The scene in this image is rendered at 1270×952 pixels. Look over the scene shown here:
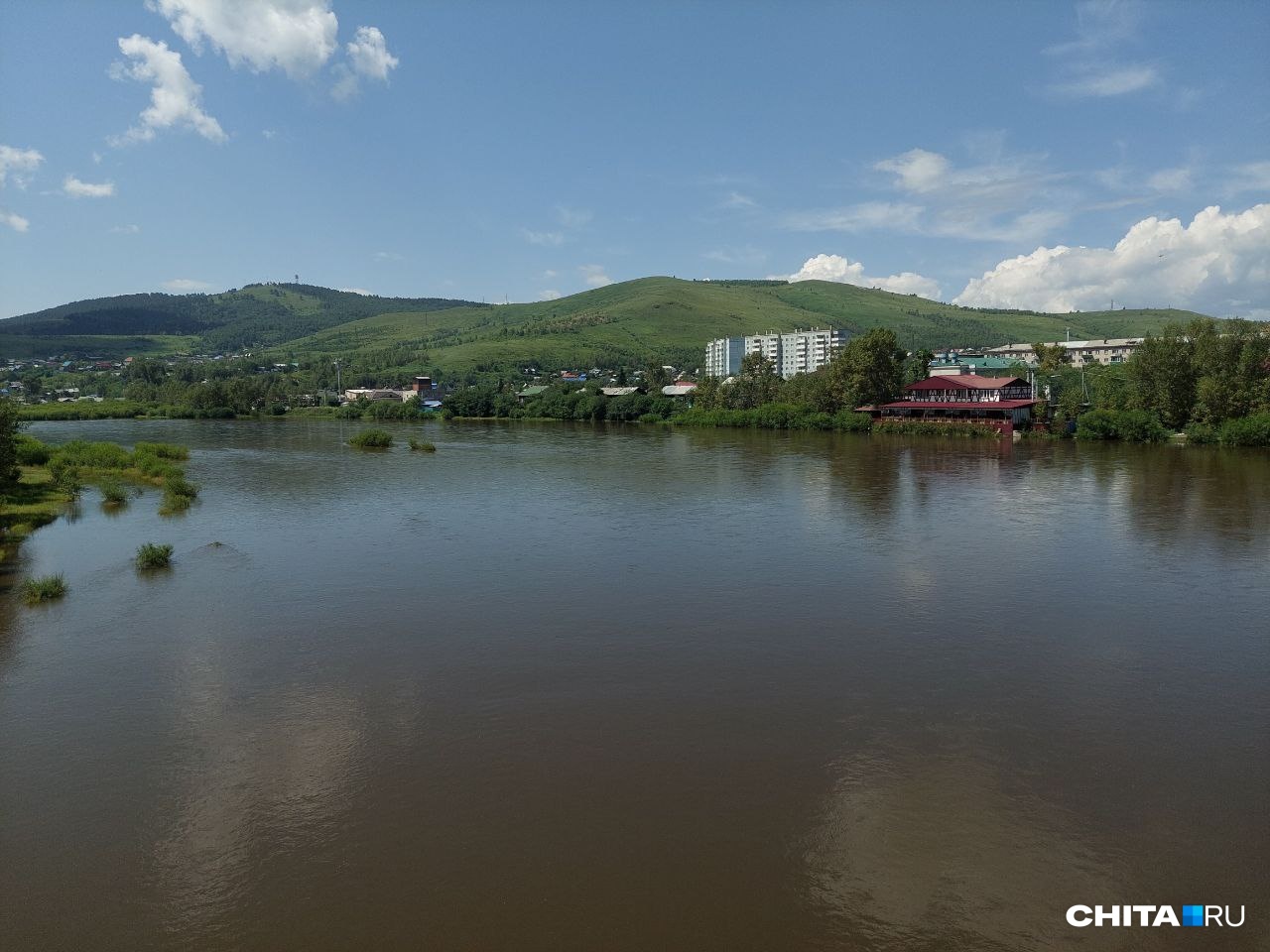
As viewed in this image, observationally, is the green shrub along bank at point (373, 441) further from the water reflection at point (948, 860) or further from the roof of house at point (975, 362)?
the roof of house at point (975, 362)

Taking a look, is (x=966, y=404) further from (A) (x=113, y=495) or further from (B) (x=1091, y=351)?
(B) (x=1091, y=351)

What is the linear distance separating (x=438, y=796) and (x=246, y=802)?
2.05 m

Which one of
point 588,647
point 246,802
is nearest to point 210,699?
point 246,802

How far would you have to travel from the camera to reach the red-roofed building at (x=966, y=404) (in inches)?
2362

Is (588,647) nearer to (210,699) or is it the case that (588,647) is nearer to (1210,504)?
(210,699)

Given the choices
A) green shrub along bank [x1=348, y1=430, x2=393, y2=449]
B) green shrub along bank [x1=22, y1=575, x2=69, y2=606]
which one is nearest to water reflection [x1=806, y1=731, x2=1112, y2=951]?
green shrub along bank [x1=22, y1=575, x2=69, y2=606]

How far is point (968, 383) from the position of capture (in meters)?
64.6

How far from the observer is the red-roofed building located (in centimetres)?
6000

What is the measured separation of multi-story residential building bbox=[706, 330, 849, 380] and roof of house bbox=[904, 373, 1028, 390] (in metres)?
65.4

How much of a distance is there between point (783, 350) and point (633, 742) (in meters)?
140

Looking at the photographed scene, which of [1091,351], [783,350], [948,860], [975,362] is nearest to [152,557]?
[948,860]

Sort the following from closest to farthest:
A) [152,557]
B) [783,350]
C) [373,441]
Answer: [152,557] < [373,441] < [783,350]

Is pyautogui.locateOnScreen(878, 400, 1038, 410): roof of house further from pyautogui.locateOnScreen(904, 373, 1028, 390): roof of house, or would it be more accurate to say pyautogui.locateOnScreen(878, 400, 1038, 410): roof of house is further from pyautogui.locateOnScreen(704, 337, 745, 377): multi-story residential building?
pyautogui.locateOnScreen(704, 337, 745, 377): multi-story residential building

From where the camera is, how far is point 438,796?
8.97m
